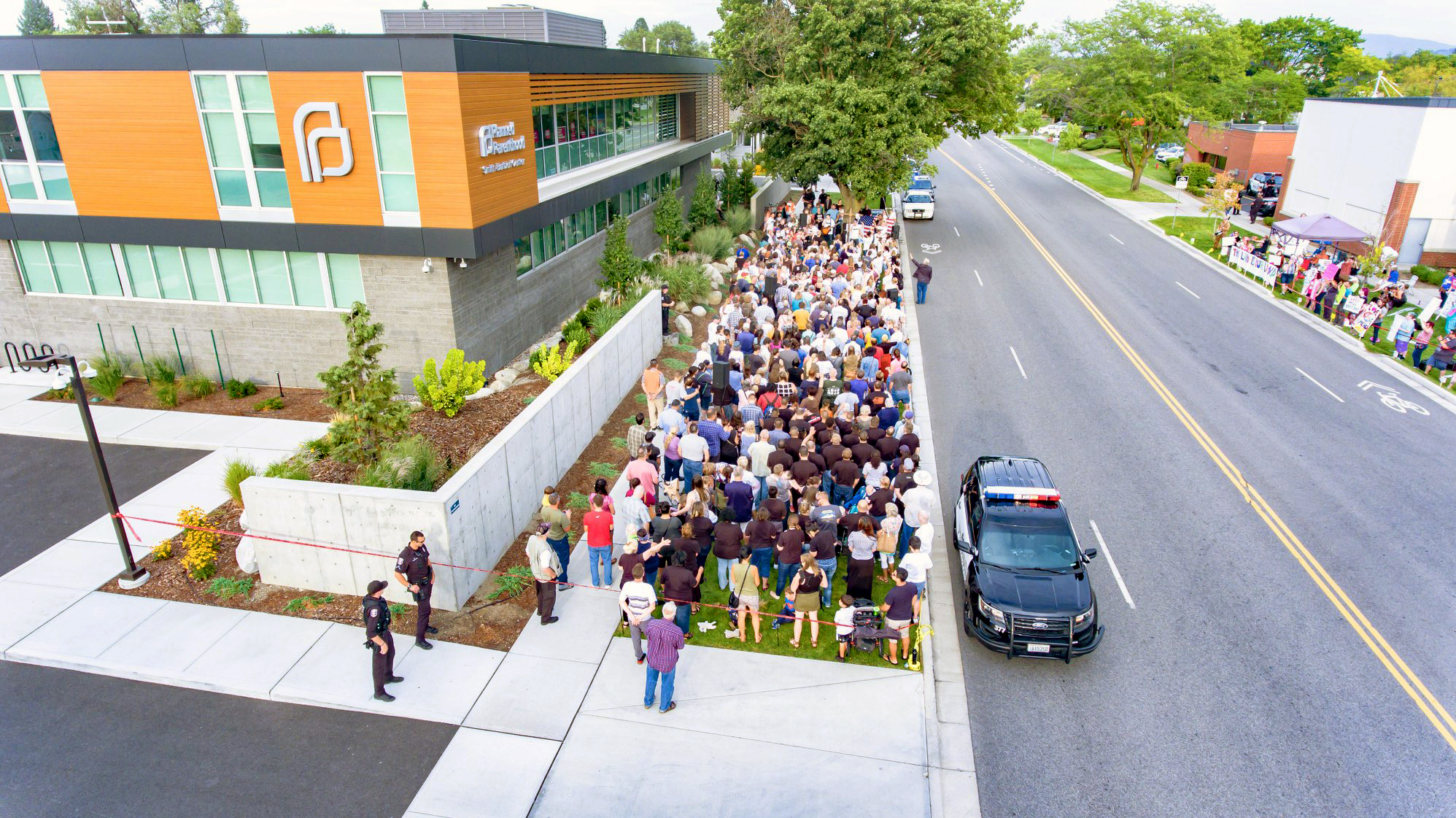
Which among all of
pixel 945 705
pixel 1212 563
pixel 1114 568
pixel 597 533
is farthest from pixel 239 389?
pixel 1212 563

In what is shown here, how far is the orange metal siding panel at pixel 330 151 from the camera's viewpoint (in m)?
15.9

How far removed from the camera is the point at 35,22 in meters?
108

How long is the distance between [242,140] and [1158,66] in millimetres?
48645

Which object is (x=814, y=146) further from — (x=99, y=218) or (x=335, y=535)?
(x=335, y=535)

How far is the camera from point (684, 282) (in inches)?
984

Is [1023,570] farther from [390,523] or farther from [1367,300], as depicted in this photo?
[1367,300]

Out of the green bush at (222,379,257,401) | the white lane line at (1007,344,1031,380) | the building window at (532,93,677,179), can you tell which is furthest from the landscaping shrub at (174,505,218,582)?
the white lane line at (1007,344,1031,380)

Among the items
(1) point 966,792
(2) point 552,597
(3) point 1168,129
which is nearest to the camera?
(1) point 966,792

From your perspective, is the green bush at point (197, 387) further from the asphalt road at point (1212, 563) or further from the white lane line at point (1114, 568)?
the white lane line at point (1114, 568)

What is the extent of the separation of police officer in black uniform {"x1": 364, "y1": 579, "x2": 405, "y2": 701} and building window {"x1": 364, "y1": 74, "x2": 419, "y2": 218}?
9887 millimetres

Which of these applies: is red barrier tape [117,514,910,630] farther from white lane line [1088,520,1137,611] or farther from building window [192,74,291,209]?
building window [192,74,291,209]

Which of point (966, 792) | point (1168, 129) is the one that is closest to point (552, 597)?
point (966, 792)

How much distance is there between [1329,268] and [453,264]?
87.6 feet

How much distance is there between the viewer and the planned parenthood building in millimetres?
16016
